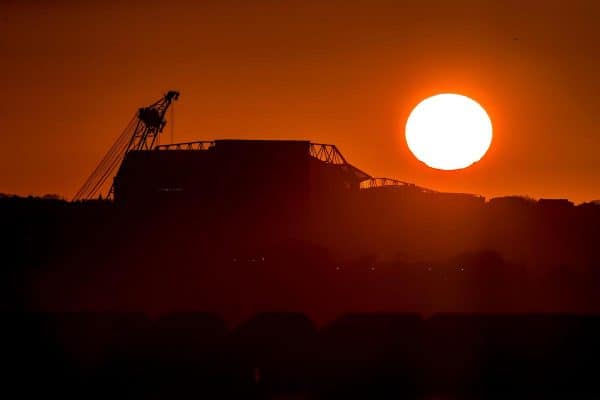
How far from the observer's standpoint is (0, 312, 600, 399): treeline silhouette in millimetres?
38719

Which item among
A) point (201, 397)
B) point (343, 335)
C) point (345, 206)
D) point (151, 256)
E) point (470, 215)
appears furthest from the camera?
point (470, 215)

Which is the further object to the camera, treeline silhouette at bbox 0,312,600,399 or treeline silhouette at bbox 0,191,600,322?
treeline silhouette at bbox 0,191,600,322

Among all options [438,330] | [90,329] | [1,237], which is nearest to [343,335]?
[438,330]

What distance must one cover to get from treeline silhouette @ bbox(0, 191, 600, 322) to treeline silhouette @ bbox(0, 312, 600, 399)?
1107 inches

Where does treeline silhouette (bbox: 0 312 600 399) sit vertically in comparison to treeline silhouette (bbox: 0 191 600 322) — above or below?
below

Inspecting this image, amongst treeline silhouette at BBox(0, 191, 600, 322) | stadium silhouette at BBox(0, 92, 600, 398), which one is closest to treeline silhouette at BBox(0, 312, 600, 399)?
stadium silhouette at BBox(0, 92, 600, 398)

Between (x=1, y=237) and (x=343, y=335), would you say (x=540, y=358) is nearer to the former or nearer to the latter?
(x=343, y=335)

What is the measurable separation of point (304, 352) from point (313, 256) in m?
68.3

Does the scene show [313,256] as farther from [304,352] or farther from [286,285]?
[304,352]

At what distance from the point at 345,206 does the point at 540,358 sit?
318 ft

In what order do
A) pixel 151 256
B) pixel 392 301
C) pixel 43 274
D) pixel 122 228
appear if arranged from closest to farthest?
pixel 392 301 < pixel 43 274 < pixel 151 256 < pixel 122 228

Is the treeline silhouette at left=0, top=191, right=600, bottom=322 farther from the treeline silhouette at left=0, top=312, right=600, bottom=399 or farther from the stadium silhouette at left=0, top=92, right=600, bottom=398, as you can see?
the treeline silhouette at left=0, top=312, right=600, bottom=399

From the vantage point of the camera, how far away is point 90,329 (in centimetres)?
4194

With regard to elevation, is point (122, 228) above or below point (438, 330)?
above
